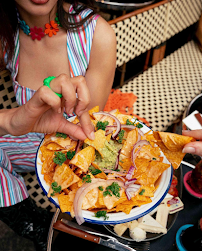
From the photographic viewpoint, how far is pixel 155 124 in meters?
2.15

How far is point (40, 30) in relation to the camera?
1.38 metres

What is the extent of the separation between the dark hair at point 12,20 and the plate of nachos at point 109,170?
680 millimetres

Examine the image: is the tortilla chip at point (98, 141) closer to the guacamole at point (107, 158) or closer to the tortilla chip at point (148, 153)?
the guacamole at point (107, 158)

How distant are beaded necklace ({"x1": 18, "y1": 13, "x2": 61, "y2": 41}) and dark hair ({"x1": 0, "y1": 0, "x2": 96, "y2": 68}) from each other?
52 mm

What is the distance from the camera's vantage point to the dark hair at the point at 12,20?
1.30 metres

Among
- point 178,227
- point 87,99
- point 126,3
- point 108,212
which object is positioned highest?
point 126,3

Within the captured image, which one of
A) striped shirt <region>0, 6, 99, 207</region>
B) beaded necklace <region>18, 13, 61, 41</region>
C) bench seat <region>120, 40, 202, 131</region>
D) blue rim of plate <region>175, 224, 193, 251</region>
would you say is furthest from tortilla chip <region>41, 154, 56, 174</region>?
bench seat <region>120, 40, 202, 131</region>

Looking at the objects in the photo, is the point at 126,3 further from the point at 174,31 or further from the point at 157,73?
the point at 157,73

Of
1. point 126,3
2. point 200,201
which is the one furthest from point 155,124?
point 126,3

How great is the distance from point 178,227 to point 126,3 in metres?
2.99

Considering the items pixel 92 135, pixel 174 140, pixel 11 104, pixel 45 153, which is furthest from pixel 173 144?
pixel 11 104

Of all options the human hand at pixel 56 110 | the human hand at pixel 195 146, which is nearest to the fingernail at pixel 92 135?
the human hand at pixel 56 110

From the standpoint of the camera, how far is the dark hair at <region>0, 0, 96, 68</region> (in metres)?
1.30

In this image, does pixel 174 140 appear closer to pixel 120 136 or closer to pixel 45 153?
pixel 120 136
